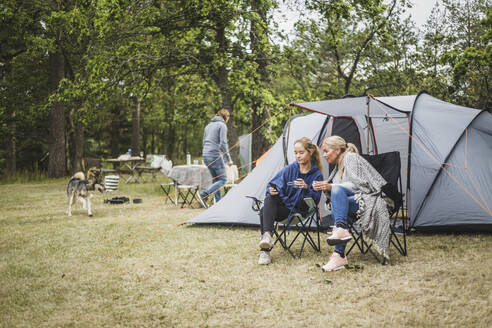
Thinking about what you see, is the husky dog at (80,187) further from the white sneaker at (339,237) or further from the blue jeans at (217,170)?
the white sneaker at (339,237)

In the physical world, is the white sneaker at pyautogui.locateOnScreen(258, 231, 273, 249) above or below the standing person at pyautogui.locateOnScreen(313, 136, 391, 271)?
below

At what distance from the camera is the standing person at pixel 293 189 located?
4.11m

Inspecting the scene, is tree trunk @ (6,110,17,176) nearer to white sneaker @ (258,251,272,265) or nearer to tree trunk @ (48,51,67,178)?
tree trunk @ (48,51,67,178)

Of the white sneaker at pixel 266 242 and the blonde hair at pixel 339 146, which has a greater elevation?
the blonde hair at pixel 339 146

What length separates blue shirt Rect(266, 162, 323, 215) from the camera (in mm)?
4164

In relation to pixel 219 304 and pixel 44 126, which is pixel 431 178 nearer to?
pixel 219 304

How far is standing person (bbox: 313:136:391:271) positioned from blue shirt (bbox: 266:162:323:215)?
0.28 metres

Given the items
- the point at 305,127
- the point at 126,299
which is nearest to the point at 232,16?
the point at 305,127

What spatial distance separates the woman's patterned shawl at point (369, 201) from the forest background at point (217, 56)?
4.67ft

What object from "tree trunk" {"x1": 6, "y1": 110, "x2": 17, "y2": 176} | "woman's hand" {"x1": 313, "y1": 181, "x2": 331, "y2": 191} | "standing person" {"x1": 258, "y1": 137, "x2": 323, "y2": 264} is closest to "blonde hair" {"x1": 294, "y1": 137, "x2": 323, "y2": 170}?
"standing person" {"x1": 258, "y1": 137, "x2": 323, "y2": 264}

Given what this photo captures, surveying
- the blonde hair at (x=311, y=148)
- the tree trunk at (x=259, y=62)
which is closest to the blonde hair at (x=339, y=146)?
the blonde hair at (x=311, y=148)

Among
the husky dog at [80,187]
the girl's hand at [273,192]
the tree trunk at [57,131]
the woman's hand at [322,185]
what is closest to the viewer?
the woman's hand at [322,185]

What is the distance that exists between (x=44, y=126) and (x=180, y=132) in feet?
39.6

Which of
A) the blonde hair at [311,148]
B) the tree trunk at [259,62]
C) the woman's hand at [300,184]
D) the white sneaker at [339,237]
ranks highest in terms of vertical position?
the tree trunk at [259,62]
